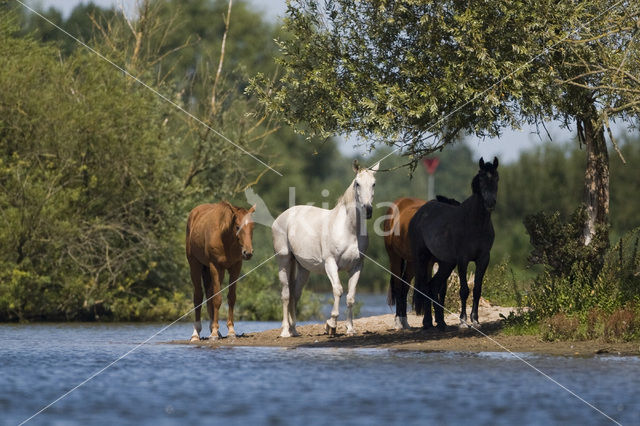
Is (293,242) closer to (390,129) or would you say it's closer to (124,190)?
(390,129)

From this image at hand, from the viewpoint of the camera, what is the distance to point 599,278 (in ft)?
56.3

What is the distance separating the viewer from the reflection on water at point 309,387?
9.68 m

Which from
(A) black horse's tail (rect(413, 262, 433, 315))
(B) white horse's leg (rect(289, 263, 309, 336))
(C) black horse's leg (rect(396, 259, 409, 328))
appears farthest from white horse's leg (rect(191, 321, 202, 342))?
(A) black horse's tail (rect(413, 262, 433, 315))

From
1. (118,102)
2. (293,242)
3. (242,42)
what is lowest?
(293,242)

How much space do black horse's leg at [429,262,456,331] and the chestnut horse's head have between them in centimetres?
354

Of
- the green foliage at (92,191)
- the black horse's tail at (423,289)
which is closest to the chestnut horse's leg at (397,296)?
the black horse's tail at (423,289)

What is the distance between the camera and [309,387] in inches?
455

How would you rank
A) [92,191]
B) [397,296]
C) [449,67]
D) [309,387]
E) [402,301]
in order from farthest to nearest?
[92,191]
[397,296]
[402,301]
[449,67]
[309,387]

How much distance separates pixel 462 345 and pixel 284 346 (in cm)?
298

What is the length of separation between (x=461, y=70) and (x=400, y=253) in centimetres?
459

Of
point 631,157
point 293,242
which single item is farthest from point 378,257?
point 293,242

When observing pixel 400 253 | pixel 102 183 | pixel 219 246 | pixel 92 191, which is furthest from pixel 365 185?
pixel 92 191

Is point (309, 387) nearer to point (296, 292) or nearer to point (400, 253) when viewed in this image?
point (296, 292)

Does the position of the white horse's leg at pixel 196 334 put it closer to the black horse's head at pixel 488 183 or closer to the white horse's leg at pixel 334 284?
the white horse's leg at pixel 334 284
